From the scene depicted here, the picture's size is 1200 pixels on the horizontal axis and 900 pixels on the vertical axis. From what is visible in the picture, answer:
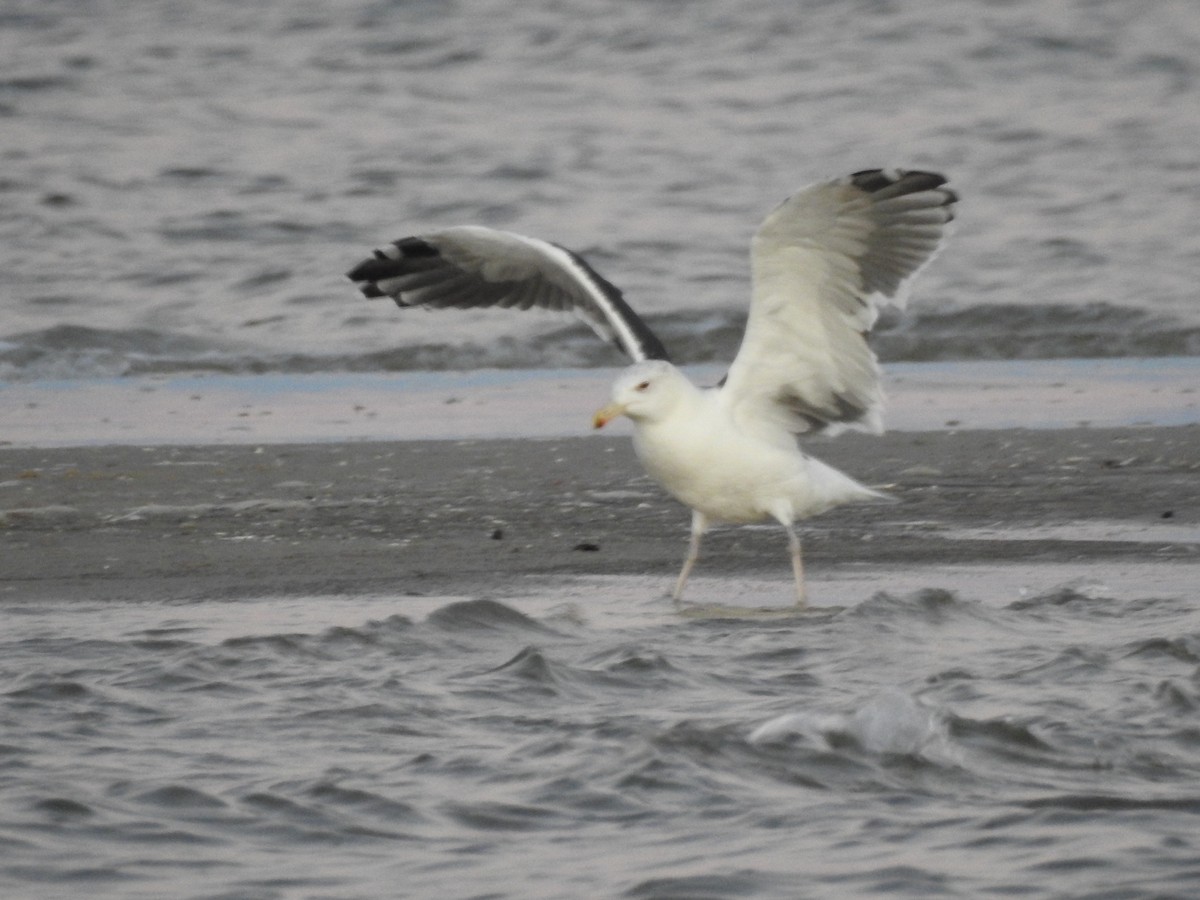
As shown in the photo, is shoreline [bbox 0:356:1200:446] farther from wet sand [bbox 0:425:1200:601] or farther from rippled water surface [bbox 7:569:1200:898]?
rippled water surface [bbox 7:569:1200:898]

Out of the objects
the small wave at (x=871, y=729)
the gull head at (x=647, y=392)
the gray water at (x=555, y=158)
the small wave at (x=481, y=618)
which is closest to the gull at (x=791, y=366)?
the gull head at (x=647, y=392)

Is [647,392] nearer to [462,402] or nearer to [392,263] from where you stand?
[392,263]

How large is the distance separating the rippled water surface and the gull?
0.84 m

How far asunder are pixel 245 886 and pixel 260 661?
172 centimetres

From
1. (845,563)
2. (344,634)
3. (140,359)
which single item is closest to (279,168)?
(140,359)

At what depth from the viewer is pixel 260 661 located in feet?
18.5

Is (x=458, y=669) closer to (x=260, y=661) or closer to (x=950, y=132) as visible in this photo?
(x=260, y=661)

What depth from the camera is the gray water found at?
47.2 feet

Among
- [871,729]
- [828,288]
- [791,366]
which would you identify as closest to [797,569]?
[791,366]

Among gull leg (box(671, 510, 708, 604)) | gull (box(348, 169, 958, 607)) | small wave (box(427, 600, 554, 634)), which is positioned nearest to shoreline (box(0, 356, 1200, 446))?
gull (box(348, 169, 958, 607))

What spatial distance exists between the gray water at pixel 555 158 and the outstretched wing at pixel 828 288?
6093 mm

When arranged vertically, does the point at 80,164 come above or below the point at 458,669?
above

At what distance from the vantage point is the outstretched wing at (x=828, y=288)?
698cm

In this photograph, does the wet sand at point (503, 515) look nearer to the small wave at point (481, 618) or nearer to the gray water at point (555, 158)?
the small wave at point (481, 618)
